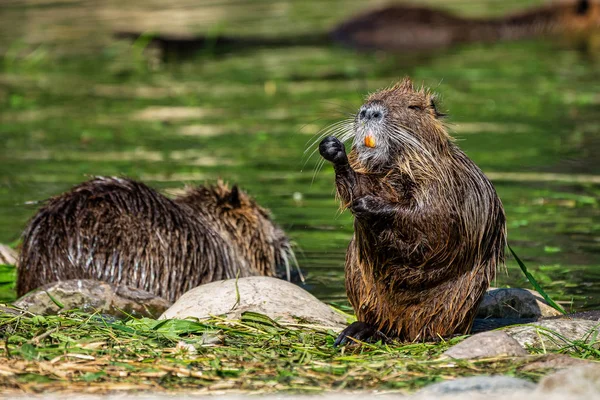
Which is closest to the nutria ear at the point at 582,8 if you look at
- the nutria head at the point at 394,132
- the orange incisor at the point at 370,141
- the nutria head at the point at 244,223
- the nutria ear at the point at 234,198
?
the nutria head at the point at 244,223

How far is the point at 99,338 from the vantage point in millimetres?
4609

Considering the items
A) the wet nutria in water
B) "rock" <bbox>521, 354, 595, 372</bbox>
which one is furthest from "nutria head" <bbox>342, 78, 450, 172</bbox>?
the wet nutria in water

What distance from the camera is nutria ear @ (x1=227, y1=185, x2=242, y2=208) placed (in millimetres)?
6645

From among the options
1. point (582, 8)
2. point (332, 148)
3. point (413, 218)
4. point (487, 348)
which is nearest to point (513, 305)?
point (413, 218)

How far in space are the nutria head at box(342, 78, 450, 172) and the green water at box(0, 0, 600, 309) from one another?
291 mm

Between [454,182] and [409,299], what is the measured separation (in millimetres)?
567

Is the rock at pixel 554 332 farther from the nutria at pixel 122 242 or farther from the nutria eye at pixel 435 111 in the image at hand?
the nutria at pixel 122 242

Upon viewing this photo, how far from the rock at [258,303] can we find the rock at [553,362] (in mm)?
1263

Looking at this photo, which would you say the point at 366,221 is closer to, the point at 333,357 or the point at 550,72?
the point at 333,357

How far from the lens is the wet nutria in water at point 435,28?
1714 cm

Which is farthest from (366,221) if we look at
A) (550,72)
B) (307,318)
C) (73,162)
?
(550,72)

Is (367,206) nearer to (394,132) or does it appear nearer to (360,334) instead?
(394,132)

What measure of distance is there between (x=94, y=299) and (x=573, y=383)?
9.28 feet

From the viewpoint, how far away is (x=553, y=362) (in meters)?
4.18
